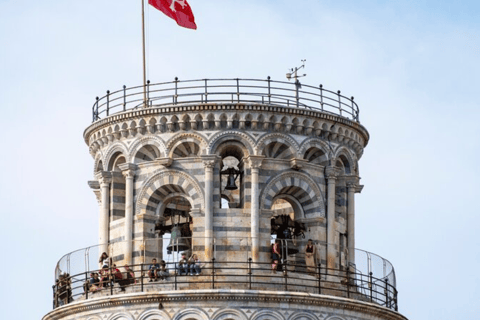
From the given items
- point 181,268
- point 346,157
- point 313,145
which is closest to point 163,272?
point 181,268

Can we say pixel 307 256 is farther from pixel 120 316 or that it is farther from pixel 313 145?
pixel 120 316

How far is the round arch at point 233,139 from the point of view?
92.3 meters

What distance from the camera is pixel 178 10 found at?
96500mm

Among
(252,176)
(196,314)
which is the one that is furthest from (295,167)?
(196,314)

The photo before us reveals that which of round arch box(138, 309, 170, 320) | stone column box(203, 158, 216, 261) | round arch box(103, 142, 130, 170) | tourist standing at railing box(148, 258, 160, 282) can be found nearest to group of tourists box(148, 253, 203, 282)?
tourist standing at railing box(148, 258, 160, 282)

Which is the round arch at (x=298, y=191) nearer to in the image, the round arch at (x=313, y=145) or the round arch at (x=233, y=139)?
the round arch at (x=313, y=145)

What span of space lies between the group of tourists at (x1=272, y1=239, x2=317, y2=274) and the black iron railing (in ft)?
0.26

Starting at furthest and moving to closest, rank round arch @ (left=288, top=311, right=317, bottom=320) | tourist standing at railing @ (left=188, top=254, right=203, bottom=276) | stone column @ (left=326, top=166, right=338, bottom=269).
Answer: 1. stone column @ (left=326, top=166, right=338, bottom=269)
2. tourist standing at railing @ (left=188, top=254, right=203, bottom=276)
3. round arch @ (left=288, top=311, right=317, bottom=320)

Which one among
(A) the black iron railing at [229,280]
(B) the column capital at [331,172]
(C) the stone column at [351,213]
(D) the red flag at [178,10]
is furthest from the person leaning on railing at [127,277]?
(D) the red flag at [178,10]

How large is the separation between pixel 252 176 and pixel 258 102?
3384mm

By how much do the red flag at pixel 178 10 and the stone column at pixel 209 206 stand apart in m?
7.84

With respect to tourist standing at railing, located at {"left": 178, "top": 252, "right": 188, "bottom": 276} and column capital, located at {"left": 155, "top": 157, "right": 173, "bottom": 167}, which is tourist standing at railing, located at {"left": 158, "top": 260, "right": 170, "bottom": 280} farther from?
column capital, located at {"left": 155, "top": 157, "right": 173, "bottom": 167}

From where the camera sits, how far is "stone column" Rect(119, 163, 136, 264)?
3644 inches

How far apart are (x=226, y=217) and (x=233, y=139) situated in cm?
354
